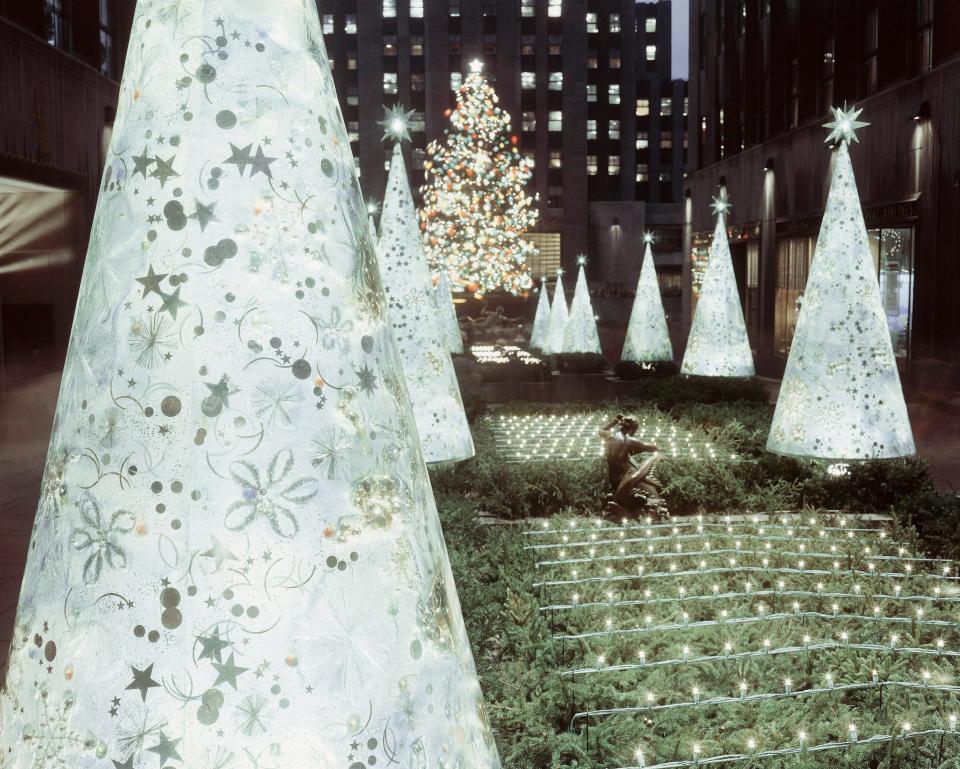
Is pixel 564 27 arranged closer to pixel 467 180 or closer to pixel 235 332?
pixel 467 180

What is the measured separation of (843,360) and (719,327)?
25.4 ft

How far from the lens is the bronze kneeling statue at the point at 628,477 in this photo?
28.8ft

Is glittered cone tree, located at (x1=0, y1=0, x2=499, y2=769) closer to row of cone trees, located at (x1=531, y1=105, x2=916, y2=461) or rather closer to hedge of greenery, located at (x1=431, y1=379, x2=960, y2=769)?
hedge of greenery, located at (x1=431, y1=379, x2=960, y2=769)

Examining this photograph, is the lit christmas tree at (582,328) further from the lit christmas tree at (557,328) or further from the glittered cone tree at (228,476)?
the glittered cone tree at (228,476)

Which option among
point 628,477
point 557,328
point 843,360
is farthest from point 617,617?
point 557,328

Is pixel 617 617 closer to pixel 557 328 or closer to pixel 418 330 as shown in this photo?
pixel 418 330

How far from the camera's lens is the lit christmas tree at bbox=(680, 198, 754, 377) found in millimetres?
16828

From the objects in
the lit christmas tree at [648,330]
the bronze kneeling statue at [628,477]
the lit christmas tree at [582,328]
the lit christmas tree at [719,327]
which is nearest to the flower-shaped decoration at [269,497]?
the bronze kneeling statue at [628,477]

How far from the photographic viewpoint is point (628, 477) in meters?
8.80

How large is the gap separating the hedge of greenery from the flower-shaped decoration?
2.72m

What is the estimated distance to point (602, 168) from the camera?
86.1 m

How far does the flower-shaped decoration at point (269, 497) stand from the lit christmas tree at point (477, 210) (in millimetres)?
30196

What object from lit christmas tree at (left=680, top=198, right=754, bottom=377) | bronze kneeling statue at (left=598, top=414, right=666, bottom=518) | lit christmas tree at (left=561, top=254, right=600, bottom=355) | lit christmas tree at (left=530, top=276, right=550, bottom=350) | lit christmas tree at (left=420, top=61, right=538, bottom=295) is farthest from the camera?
lit christmas tree at (left=420, top=61, right=538, bottom=295)

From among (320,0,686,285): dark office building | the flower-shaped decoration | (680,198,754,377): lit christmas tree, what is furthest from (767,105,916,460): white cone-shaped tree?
(320,0,686,285): dark office building
